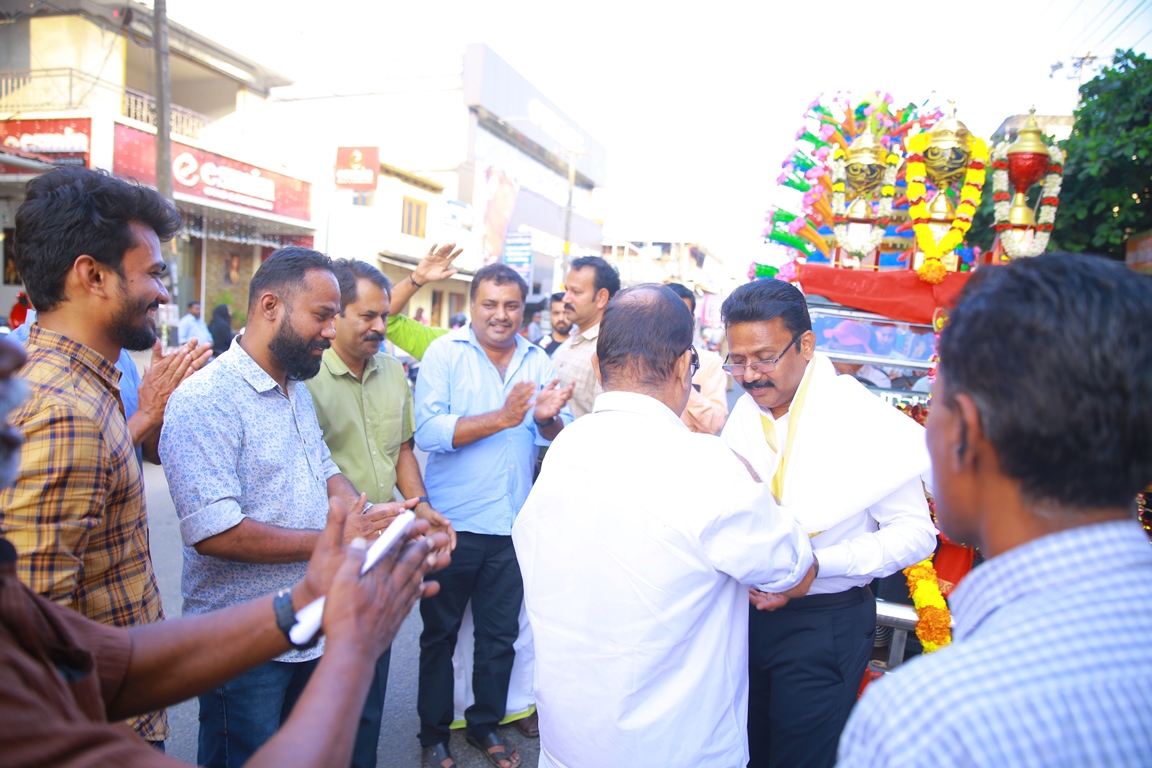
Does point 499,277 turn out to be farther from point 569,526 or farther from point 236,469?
point 569,526

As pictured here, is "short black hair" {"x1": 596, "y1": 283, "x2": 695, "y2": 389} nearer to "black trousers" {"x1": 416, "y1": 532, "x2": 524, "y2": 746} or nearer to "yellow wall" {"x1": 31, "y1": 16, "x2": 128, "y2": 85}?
"black trousers" {"x1": 416, "y1": 532, "x2": 524, "y2": 746}

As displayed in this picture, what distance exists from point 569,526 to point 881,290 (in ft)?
9.56

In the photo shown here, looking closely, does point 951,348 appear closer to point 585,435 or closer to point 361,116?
point 585,435

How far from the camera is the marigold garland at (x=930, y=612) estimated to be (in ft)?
8.41

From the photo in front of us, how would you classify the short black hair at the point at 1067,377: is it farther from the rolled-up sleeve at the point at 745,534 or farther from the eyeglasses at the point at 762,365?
the eyeglasses at the point at 762,365

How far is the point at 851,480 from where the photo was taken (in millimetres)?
2135

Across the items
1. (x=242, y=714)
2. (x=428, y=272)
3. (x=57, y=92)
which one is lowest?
(x=242, y=714)

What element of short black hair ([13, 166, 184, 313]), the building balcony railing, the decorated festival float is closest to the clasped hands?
short black hair ([13, 166, 184, 313])

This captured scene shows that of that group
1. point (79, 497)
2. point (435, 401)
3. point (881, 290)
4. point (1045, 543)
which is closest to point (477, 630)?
point (435, 401)

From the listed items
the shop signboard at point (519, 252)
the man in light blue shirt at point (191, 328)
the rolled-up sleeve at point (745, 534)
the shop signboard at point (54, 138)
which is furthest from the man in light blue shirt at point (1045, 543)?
the shop signboard at point (519, 252)

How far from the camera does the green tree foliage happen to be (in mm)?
4930

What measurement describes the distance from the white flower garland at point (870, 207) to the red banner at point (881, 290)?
1.73 feet

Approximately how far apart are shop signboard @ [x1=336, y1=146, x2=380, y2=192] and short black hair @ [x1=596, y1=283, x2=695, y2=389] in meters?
18.2

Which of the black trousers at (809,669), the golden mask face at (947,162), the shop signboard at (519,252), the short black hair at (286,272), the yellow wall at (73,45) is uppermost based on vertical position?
the yellow wall at (73,45)
